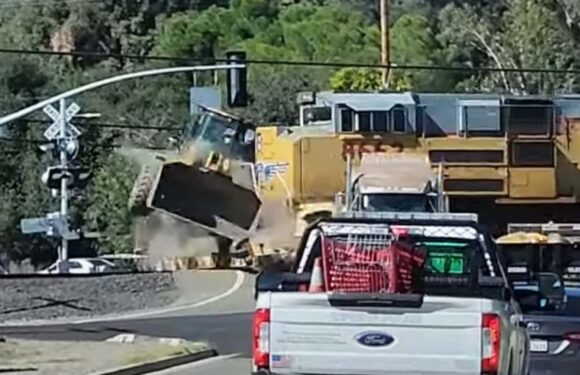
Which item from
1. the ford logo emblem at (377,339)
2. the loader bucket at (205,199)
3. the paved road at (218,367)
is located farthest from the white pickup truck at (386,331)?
the loader bucket at (205,199)

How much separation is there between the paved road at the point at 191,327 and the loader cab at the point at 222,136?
18.9 ft

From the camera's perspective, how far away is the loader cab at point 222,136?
4784 centimetres

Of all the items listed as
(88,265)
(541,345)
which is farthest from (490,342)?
(88,265)

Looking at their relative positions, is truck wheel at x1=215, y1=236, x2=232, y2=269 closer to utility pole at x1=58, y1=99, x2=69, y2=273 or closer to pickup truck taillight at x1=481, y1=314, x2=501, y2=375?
utility pole at x1=58, y1=99, x2=69, y2=273

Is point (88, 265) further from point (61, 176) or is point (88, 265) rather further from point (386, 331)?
point (386, 331)

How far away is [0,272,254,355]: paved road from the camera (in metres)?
31.3

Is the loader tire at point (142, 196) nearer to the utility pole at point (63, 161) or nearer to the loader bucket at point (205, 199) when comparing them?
the loader bucket at point (205, 199)

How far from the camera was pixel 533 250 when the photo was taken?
36500 mm

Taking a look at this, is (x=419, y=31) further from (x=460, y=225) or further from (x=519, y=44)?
(x=460, y=225)

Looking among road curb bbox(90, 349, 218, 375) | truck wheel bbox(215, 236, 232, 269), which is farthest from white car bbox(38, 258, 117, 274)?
road curb bbox(90, 349, 218, 375)

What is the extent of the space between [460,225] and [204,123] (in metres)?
33.4

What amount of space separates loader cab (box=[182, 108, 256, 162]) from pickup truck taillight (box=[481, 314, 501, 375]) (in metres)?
34.5

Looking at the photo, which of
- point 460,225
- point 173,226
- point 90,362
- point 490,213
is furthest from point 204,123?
point 460,225

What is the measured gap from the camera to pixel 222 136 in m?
48.2
